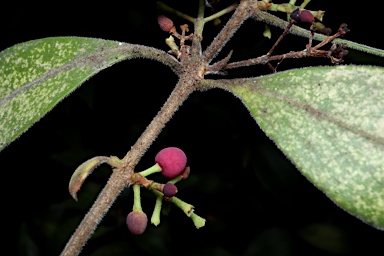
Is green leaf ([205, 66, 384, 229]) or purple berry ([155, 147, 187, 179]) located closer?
green leaf ([205, 66, 384, 229])

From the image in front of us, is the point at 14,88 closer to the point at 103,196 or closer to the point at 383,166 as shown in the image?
the point at 103,196

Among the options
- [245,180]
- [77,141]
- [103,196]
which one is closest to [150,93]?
[77,141]

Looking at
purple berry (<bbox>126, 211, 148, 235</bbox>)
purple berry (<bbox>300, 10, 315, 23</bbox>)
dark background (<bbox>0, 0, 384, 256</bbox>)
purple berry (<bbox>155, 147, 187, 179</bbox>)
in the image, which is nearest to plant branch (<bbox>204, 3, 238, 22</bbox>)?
purple berry (<bbox>300, 10, 315, 23</bbox>)

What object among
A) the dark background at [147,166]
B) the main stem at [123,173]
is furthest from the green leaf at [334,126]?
→ the dark background at [147,166]

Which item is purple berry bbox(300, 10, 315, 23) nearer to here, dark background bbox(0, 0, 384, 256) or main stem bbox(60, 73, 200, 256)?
main stem bbox(60, 73, 200, 256)

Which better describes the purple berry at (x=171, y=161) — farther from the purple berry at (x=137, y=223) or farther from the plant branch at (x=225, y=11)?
the plant branch at (x=225, y=11)

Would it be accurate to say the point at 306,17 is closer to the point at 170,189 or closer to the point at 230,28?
the point at 230,28
